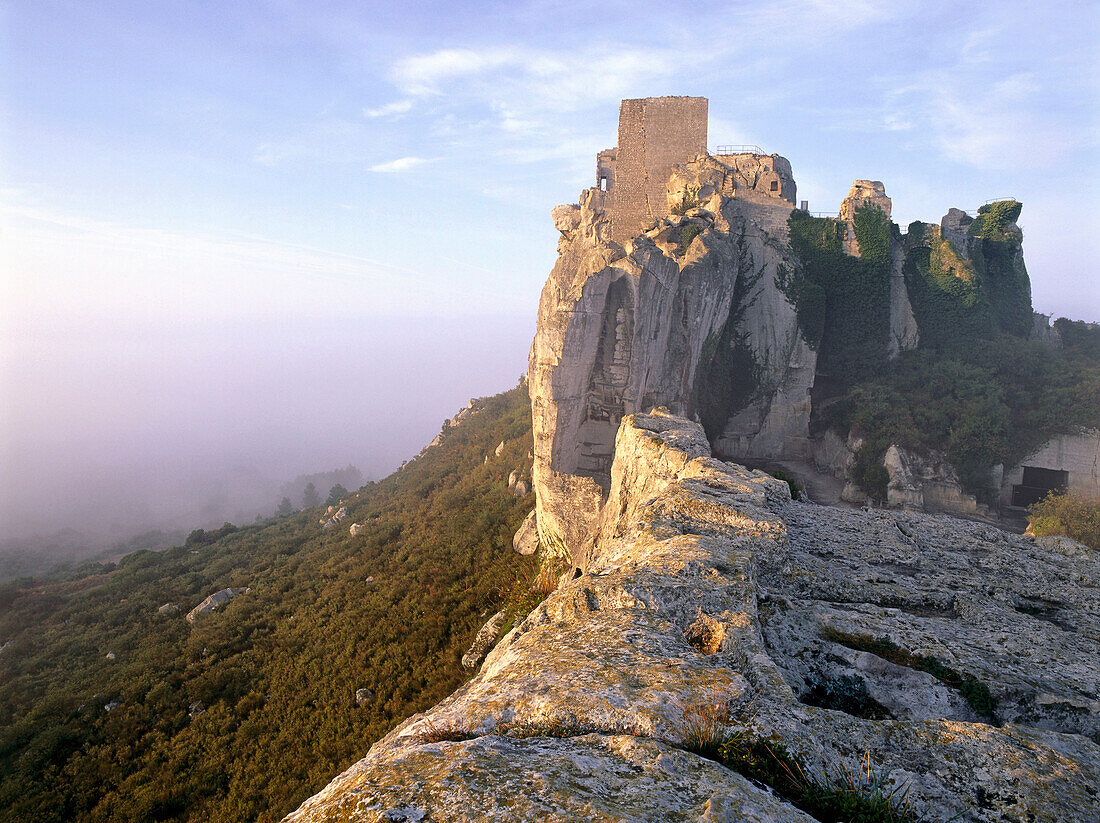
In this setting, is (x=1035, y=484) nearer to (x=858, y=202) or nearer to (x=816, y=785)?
(x=858, y=202)

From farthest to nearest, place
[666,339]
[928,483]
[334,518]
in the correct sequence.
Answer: [334,518] < [928,483] < [666,339]

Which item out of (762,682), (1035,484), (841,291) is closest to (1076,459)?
(1035,484)

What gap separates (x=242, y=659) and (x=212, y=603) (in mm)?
5329

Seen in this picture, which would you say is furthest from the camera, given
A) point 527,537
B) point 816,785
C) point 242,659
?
point 527,537

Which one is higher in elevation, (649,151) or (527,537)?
(649,151)

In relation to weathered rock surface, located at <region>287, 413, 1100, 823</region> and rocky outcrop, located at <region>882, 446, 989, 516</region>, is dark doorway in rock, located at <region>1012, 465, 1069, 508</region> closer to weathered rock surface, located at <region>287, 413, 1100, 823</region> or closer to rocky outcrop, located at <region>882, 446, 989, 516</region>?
rocky outcrop, located at <region>882, 446, 989, 516</region>

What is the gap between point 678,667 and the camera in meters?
3.64

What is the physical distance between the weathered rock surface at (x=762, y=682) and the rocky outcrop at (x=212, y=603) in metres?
21.4

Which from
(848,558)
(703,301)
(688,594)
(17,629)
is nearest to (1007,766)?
(688,594)

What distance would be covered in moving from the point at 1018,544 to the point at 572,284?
13992 mm

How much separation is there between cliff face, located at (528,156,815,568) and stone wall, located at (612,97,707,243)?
0.90 metres

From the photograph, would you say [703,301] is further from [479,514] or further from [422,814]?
[422,814]

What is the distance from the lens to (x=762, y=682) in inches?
144

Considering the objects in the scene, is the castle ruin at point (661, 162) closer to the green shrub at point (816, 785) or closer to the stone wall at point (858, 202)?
the stone wall at point (858, 202)
